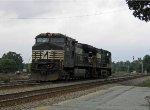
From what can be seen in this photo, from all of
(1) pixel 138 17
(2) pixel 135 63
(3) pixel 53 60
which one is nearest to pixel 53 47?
(3) pixel 53 60

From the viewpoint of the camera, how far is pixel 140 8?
104 ft

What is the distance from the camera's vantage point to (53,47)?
35.7 meters

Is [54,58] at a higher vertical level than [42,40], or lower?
lower

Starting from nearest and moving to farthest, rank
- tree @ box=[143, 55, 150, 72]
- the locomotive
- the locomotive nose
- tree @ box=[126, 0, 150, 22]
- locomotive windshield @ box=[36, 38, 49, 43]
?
tree @ box=[126, 0, 150, 22]
the locomotive
the locomotive nose
locomotive windshield @ box=[36, 38, 49, 43]
tree @ box=[143, 55, 150, 72]

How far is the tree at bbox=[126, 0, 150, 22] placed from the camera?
31547 millimetres

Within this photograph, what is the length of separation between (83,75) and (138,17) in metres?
13.1

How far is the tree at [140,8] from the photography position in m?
31.5

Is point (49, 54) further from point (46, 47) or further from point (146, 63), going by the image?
point (146, 63)

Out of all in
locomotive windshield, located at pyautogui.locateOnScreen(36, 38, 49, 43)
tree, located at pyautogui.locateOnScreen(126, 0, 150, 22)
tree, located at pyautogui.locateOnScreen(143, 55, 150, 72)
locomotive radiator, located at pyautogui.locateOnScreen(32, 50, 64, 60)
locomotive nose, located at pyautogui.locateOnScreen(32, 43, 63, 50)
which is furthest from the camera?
tree, located at pyautogui.locateOnScreen(143, 55, 150, 72)

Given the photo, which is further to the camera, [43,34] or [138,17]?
[43,34]

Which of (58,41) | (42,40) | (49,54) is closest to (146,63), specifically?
(58,41)

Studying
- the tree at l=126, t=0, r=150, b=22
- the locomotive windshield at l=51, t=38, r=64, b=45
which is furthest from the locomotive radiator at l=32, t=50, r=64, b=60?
the tree at l=126, t=0, r=150, b=22

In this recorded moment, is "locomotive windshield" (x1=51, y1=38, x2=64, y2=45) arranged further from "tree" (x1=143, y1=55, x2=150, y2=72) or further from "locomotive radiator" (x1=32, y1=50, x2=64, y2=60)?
"tree" (x1=143, y1=55, x2=150, y2=72)

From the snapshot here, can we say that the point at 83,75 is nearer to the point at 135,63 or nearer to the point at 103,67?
the point at 103,67
